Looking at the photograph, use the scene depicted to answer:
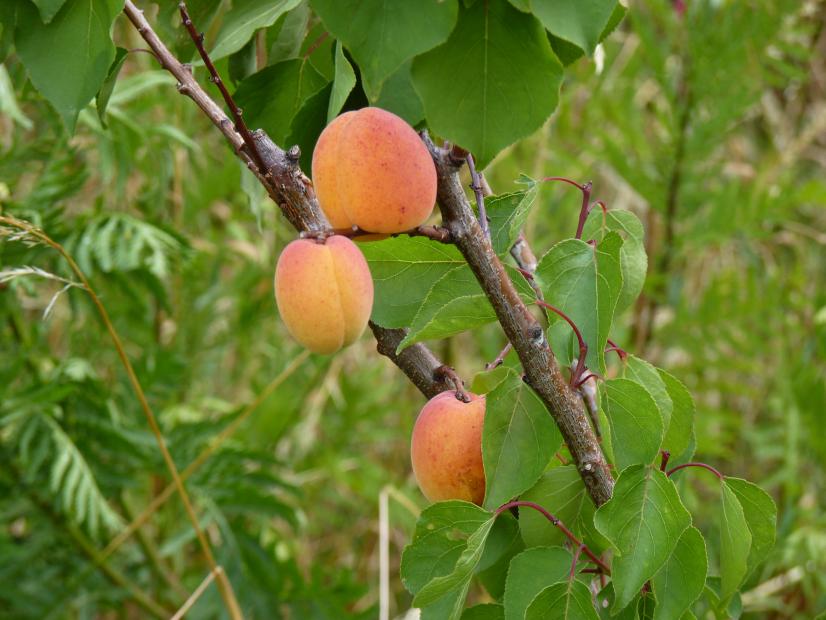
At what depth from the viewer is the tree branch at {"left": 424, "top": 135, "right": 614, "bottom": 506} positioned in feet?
1.47

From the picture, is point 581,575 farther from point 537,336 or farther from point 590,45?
point 590,45

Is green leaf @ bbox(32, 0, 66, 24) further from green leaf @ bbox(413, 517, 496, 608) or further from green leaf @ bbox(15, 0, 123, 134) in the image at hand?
green leaf @ bbox(413, 517, 496, 608)

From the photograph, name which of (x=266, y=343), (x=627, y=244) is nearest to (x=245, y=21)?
(x=627, y=244)

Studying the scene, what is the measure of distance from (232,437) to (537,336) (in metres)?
1.24

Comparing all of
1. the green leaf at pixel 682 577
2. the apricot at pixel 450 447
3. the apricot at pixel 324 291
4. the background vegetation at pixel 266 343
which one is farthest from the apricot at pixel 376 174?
the background vegetation at pixel 266 343

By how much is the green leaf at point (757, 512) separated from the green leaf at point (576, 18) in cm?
28

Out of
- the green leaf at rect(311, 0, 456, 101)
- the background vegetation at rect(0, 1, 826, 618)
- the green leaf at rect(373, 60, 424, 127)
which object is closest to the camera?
the green leaf at rect(311, 0, 456, 101)

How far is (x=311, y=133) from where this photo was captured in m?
0.52

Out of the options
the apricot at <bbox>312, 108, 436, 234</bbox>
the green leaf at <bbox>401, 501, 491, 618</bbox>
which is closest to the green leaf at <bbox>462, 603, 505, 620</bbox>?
the green leaf at <bbox>401, 501, 491, 618</bbox>

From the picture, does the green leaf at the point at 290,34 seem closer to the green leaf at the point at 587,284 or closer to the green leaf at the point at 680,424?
the green leaf at the point at 587,284

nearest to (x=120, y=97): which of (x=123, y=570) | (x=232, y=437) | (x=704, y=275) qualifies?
(x=232, y=437)

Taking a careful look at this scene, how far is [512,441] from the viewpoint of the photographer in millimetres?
485

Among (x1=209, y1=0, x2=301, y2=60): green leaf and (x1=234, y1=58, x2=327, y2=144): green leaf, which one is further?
(x1=234, y1=58, x2=327, y2=144): green leaf

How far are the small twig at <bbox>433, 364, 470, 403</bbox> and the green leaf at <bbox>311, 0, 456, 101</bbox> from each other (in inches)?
7.6
